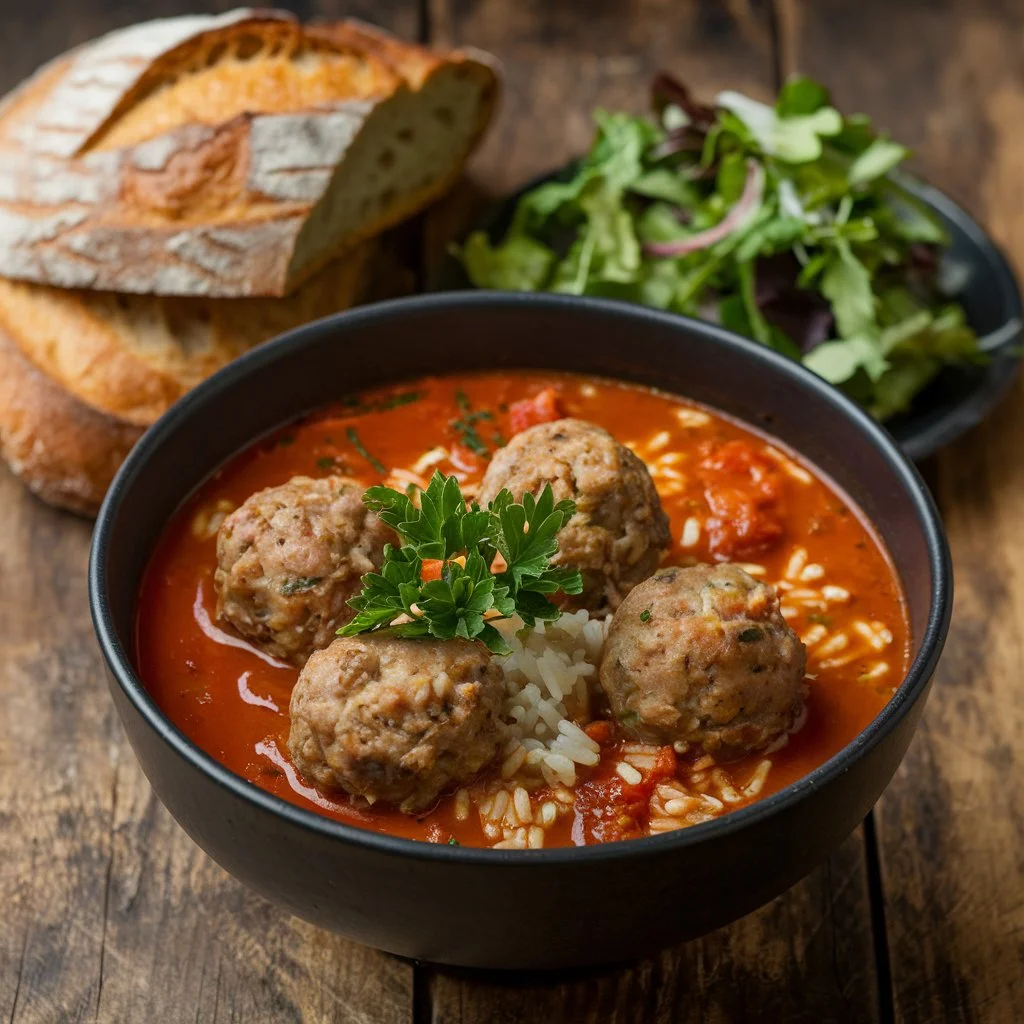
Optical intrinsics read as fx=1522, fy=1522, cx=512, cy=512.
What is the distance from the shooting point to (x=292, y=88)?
19.0 feet

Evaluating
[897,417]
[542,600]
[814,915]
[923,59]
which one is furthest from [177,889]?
[923,59]

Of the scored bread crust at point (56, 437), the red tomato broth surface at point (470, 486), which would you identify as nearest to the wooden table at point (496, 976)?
the scored bread crust at point (56, 437)

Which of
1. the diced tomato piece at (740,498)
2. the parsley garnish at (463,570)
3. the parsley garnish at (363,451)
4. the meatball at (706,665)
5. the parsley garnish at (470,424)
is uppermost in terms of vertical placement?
the parsley garnish at (463,570)

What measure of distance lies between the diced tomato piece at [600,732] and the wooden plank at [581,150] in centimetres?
81

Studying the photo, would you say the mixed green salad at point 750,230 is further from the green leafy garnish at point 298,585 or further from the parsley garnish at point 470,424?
the green leafy garnish at point 298,585

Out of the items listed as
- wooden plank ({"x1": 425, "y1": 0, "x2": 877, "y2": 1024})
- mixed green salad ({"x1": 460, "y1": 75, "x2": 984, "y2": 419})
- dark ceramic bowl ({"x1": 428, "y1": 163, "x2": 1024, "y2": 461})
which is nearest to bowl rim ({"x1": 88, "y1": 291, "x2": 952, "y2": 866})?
wooden plank ({"x1": 425, "y1": 0, "x2": 877, "y2": 1024})

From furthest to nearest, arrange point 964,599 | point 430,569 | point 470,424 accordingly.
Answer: point 964,599
point 470,424
point 430,569

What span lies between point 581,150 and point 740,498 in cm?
323

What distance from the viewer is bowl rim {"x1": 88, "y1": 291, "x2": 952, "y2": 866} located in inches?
122

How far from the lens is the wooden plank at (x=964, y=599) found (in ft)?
13.9

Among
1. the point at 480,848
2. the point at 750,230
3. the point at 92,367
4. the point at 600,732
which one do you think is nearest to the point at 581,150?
the point at 750,230

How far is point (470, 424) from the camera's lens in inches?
182

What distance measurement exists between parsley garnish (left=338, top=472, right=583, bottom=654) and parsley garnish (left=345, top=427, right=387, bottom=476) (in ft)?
2.50

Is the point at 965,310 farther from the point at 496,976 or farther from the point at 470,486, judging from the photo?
the point at 496,976
